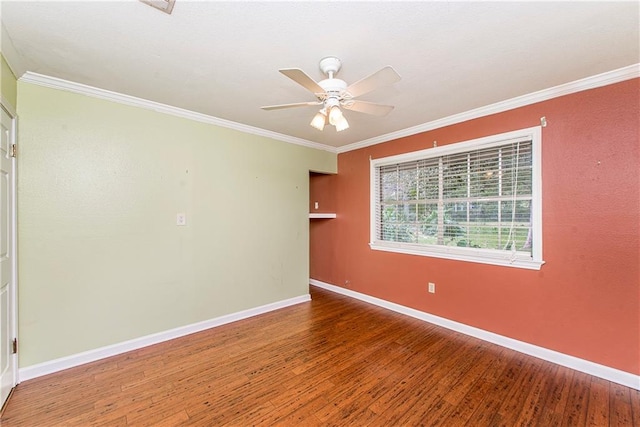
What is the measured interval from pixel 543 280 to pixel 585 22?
205 cm

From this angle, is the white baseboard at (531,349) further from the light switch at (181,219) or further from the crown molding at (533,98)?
the light switch at (181,219)

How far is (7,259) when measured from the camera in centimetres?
196

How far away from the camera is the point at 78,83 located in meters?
2.29

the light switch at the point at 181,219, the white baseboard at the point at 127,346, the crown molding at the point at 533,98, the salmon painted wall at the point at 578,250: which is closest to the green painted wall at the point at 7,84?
the light switch at the point at 181,219

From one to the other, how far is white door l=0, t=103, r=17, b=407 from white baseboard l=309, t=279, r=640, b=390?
3672mm

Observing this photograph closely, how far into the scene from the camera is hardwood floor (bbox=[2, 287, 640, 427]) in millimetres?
1763

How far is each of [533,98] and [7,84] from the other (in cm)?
431

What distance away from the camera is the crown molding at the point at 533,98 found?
6.84 ft

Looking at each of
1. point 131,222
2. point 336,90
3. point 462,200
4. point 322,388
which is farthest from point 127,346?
point 462,200

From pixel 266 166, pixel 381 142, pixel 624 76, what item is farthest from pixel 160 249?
pixel 624 76

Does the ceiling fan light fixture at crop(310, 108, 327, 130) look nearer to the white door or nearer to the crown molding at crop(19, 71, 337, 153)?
the crown molding at crop(19, 71, 337, 153)

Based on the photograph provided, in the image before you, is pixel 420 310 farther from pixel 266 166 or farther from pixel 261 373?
pixel 266 166

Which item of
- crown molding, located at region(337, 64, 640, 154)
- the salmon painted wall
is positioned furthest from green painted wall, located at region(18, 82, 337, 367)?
the salmon painted wall

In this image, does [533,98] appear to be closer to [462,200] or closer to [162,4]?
[462,200]
